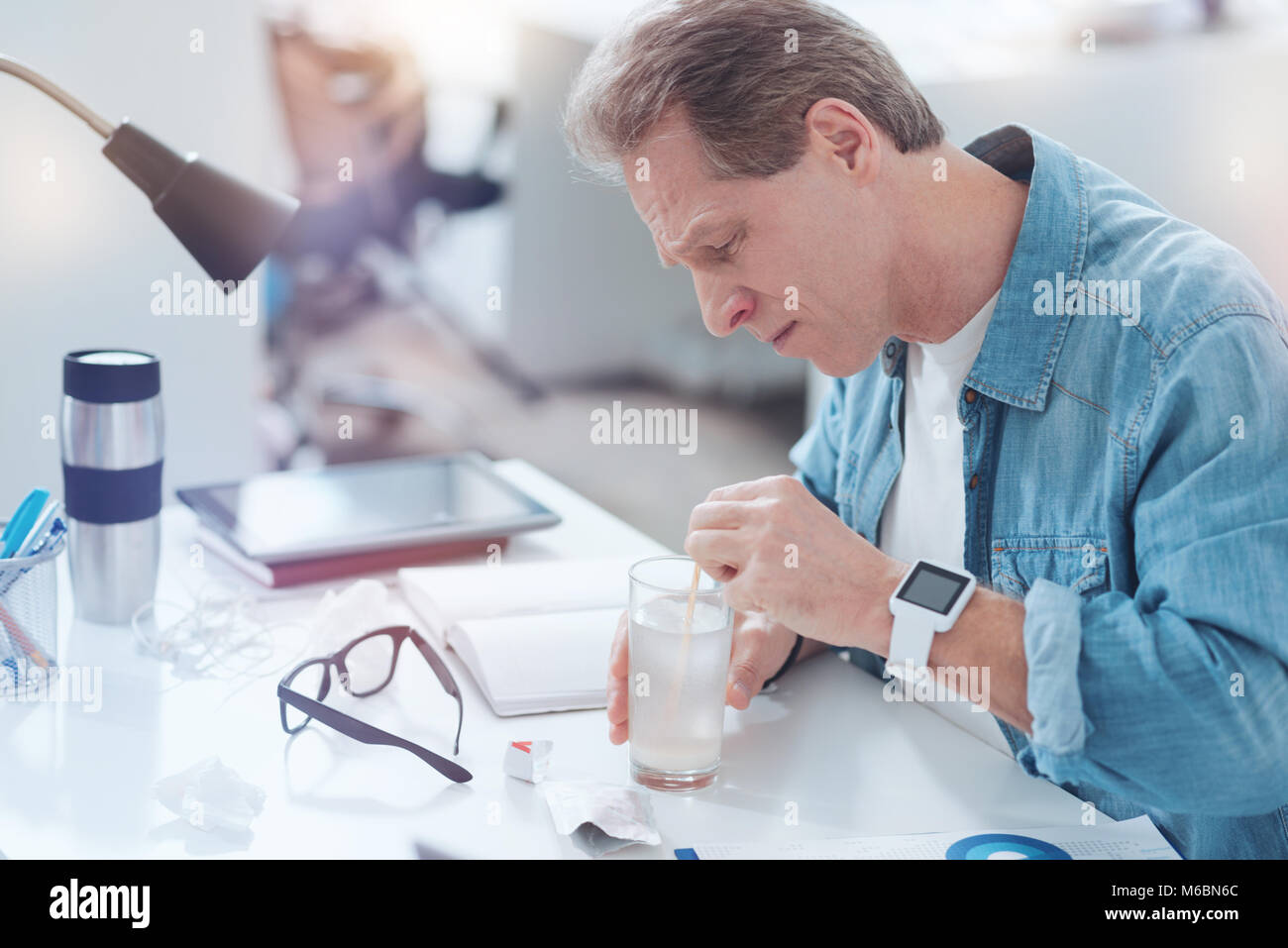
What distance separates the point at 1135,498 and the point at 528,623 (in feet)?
1.84

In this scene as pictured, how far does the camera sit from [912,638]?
0.83 m

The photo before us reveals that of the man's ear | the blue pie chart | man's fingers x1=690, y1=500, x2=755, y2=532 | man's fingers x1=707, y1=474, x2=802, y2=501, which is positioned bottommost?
the blue pie chart

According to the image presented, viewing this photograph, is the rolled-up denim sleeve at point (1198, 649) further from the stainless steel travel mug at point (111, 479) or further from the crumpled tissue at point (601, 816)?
the stainless steel travel mug at point (111, 479)

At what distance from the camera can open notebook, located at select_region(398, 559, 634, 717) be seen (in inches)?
40.1

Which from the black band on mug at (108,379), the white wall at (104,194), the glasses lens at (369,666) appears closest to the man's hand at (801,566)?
the glasses lens at (369,666)

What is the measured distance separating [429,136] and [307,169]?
0.38 m

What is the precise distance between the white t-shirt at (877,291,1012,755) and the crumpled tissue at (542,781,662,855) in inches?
14.6

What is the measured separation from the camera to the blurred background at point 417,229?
176 centimetres

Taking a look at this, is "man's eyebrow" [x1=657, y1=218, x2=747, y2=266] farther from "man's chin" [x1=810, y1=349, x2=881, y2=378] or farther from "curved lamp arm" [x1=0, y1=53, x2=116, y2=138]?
"curved lamp arm" [x1=0, y1=53, x2=116, y2=138]

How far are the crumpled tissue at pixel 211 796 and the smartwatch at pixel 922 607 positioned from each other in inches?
19.1

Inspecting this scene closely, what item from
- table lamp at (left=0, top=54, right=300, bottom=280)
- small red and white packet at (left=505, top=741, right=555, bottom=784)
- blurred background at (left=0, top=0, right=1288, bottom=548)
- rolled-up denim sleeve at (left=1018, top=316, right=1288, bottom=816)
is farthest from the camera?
blurred background at (left=0, top=0, right=1288, bottom=548)

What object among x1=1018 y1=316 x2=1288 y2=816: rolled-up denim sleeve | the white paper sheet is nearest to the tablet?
the white paper sheet

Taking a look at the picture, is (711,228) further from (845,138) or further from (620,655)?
(620,655)

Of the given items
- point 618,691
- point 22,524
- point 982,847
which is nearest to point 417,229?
point 22,524
